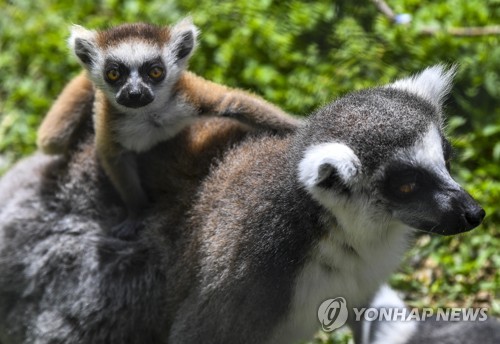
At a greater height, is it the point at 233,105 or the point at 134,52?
the point at 134,52

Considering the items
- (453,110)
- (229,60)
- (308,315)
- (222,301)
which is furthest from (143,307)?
(229,60)

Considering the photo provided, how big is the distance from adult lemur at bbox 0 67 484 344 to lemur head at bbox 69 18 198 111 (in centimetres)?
59

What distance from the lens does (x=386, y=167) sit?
5.27 m

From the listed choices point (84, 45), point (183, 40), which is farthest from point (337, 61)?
point (84, 45)

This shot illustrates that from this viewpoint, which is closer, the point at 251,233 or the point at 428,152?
the point at 428,152

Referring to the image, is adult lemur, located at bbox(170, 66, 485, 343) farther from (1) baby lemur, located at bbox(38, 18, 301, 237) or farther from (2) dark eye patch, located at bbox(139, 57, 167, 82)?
(2) dark eye patch, located at bbox(139, 57, 167, 82)

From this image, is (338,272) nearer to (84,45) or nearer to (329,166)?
(329,166)

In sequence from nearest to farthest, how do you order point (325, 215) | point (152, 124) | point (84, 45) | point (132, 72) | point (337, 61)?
point (325, 215), point (132, 72), point (152, 124), point (84, 45), point (337, 61)

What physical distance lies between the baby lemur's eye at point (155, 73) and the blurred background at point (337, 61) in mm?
1149

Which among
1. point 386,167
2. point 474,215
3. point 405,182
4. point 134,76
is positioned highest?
point 134,76

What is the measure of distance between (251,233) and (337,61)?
3426 millimetres

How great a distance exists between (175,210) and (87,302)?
99 centimetres

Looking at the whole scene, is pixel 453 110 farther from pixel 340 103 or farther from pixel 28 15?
pixel 28 15

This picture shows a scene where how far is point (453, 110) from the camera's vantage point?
20.0 feet
